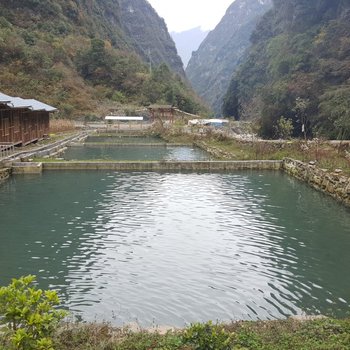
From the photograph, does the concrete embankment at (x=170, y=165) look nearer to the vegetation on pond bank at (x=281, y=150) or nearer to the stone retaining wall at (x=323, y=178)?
the stone retaining wall at (x=323, y=178)

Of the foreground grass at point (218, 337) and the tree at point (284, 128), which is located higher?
the tree at point (284, 128)

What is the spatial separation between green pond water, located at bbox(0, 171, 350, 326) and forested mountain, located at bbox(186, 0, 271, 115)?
103577mm

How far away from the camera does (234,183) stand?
17.8 metres

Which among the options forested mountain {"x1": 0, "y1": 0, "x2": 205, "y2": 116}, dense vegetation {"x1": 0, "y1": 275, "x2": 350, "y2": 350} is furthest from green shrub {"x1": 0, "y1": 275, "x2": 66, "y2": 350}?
forested mountain {"x1": 0, "y1": 0, "x2": 205, "y2": 116}

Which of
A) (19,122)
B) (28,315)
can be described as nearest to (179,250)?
(28,315)

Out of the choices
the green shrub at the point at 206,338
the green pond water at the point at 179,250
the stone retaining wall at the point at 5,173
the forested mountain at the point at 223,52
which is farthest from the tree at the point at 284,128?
the forested mountain at the point at 223,52

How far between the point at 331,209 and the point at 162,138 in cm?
2868

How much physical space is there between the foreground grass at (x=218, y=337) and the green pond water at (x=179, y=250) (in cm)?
126

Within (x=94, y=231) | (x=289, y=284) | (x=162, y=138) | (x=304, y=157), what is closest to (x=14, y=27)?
(x=162, y=138)

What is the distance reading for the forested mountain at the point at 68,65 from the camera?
5822 centimetres

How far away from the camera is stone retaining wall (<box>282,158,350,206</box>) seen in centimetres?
1447

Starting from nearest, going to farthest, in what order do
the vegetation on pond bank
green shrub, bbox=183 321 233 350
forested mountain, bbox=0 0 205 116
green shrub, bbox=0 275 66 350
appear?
green shrub, bbox=0 275 66 350, green shrub, bbox=183 321 233 350, the vegetation on pond bank, forested mountain, bbox=0 0 205 116

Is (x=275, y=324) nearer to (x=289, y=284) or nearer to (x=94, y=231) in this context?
(x=289, y=284)

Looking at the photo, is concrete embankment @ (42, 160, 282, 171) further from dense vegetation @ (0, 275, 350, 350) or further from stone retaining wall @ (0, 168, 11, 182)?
dense vegetation @ (0, 275, 350, 350)
